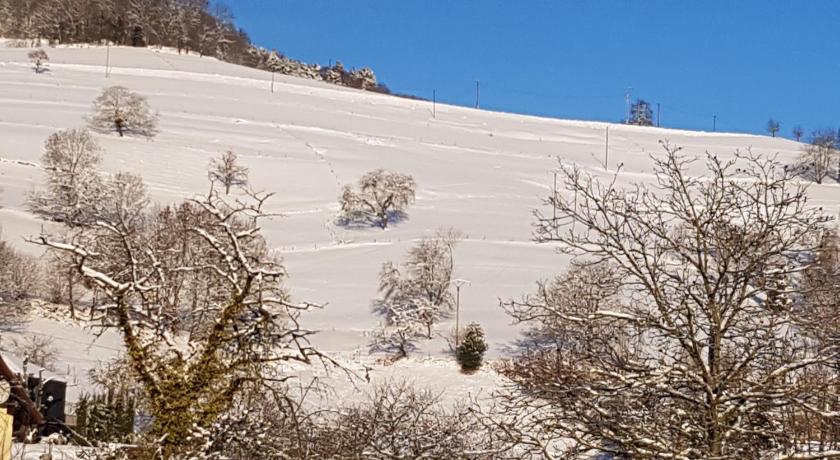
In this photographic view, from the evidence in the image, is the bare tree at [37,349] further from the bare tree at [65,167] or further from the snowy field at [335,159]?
the bare tree at [65,167]

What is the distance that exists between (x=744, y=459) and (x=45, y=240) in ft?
12.6

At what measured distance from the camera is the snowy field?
36281 mm

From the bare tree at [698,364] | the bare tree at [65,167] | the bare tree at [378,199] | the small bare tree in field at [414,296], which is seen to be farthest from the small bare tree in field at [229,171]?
the bare tree at [698,364]

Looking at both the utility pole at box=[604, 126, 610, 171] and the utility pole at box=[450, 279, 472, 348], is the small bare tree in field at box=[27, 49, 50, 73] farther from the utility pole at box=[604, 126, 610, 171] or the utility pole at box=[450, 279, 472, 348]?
the utility pole at box=[450, 279, 472, 348]

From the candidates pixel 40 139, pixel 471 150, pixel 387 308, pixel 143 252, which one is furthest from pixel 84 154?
pixel 143 252

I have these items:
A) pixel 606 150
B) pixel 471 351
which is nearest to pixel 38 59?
pixel 606 150

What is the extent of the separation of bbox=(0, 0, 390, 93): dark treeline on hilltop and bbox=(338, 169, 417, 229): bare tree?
5792 centimetres

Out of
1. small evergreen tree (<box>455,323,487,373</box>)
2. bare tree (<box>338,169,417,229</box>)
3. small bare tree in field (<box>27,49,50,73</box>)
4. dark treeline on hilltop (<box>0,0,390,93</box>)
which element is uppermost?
dark treeline on hilltop (<box>0,0,390,93</box>)

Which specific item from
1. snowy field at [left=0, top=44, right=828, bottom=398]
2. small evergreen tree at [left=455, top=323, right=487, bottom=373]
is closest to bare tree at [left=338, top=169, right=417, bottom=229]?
snowy field at [left=0, top=44, right=828, bottom=398]

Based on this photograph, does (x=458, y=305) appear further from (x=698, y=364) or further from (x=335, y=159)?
(x=698, y=364)

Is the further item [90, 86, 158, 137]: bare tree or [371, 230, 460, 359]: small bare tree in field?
[90, 86, 158, 137]: bare tree

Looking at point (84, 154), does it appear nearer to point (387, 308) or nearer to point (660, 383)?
point (387, 308)

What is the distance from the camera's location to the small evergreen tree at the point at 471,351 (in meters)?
30.0

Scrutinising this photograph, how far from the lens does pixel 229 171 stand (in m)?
49.5
